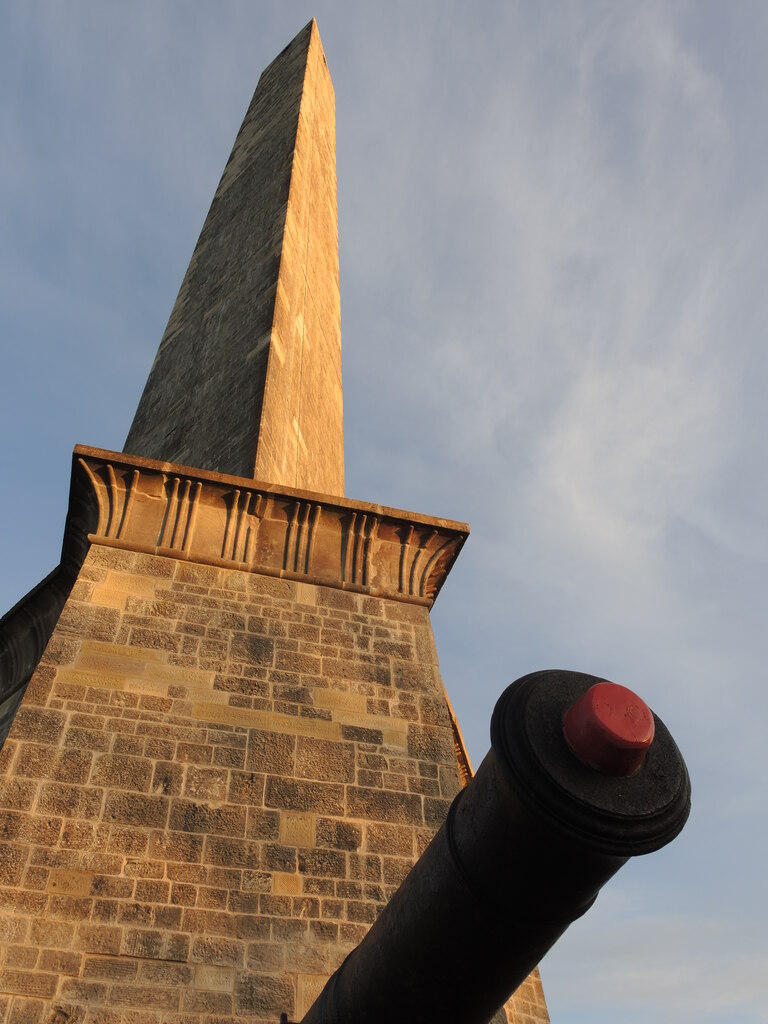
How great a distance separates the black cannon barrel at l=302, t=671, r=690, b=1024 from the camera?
166 centimetres

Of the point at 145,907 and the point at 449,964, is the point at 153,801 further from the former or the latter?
the point at 449,964

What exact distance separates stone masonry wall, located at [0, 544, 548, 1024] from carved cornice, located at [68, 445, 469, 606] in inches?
6.7

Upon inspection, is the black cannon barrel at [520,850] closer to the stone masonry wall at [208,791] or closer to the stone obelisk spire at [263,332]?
the stone masonry wall at [208,791]

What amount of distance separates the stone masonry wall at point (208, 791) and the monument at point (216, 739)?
0.04ft

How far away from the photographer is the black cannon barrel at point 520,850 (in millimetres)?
1656

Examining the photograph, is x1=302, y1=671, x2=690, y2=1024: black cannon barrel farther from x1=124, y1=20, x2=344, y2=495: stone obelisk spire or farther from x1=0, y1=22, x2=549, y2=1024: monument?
x1=124, y1=20, x2=344, y2=495: stone obelisk spire

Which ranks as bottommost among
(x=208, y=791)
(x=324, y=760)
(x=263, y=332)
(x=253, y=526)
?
(x=208, y=791)

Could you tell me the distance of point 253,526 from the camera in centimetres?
677

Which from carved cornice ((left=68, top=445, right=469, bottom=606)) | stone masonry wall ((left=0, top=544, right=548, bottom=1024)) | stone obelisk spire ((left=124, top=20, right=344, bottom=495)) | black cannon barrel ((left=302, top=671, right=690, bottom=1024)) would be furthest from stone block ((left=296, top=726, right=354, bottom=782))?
black cannon barrel ((left=302, top=671, right=690, bottom=1024))

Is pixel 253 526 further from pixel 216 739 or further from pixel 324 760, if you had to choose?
pixel 324 760

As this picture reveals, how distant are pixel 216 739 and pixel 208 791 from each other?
14.1 inches

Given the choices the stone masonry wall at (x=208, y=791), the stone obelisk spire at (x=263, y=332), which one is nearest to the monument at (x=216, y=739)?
the stone masonry wall at (x=208, y=791)

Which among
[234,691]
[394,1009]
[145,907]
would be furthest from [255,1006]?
[394,1009]

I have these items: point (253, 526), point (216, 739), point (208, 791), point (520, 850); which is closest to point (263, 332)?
point (253, 526)
